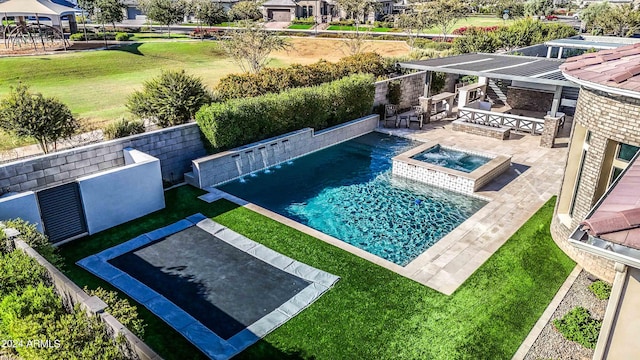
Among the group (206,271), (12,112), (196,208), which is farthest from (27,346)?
(12,112)

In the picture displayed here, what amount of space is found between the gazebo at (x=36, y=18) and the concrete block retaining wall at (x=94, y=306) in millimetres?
39867

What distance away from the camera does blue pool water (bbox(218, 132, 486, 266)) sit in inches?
491

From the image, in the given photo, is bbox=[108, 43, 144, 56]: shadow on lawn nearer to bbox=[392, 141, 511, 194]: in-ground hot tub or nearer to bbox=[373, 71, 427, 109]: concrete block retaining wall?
bbox=[373, 71, 427, 109]: concrete block retaining wall

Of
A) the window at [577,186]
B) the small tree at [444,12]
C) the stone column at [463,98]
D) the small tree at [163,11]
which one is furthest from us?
the small tree at [163,11]

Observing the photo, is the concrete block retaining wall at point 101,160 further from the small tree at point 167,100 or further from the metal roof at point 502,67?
the metal roof at point 502,67

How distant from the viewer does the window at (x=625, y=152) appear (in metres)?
9.71

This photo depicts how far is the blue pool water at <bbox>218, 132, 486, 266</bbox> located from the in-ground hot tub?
13.3 inches

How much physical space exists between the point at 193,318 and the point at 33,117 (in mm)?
8600

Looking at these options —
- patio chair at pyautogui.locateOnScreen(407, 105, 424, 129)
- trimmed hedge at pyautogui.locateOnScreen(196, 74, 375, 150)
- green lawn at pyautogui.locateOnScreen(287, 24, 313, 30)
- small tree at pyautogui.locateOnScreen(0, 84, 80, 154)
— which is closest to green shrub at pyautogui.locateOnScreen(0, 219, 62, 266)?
small tree at pyautogui.locateOnScreen(0, 84, 80, 154)

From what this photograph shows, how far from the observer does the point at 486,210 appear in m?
13.8

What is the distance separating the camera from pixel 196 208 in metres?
13.8

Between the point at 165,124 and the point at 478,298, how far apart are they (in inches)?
481

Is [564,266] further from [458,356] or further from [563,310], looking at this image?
[458,356]

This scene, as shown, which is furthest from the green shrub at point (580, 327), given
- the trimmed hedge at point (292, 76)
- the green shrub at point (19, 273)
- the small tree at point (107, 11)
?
the small tree at point (107, 11)
